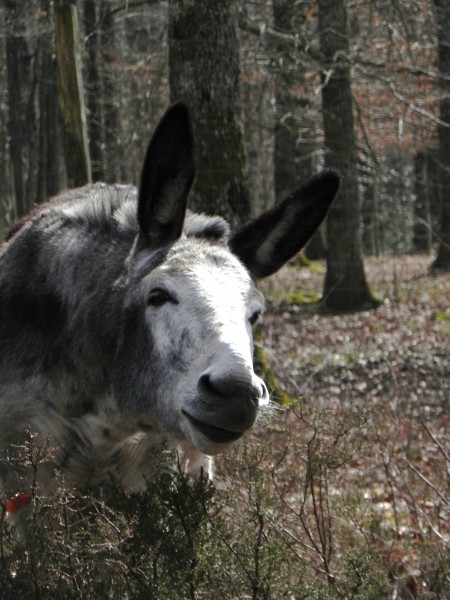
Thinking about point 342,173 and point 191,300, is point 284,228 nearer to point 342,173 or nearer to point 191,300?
point 191,300

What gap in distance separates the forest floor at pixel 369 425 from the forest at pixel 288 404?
3cm

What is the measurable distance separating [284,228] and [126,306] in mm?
843

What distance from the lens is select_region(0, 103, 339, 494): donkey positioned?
3943 millimetres

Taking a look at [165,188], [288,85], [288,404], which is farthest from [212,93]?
[288,85]

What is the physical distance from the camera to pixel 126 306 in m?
4.26

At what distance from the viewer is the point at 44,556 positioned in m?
3.38

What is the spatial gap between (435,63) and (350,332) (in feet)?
16.8

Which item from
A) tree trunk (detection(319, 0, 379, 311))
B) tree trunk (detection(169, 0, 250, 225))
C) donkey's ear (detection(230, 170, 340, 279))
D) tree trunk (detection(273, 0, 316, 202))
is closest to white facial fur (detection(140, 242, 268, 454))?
donkey's ear (detection(230, 170, 340, 279))

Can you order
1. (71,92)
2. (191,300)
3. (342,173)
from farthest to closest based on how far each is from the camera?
(342,173)
(71,92)
(191,300)

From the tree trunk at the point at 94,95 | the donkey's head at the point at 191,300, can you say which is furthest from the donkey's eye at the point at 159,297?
the tree trunk at the point at 94,95

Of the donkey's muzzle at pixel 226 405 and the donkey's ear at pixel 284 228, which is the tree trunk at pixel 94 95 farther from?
the donkey's muzzle at pixel 226 405

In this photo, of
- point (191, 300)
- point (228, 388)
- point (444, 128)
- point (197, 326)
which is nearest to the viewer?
point (228, 388)

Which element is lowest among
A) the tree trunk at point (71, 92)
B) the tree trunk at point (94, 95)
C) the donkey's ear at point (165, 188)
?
the tree trunk at point (94, 95)

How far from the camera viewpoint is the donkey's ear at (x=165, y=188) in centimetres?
434
